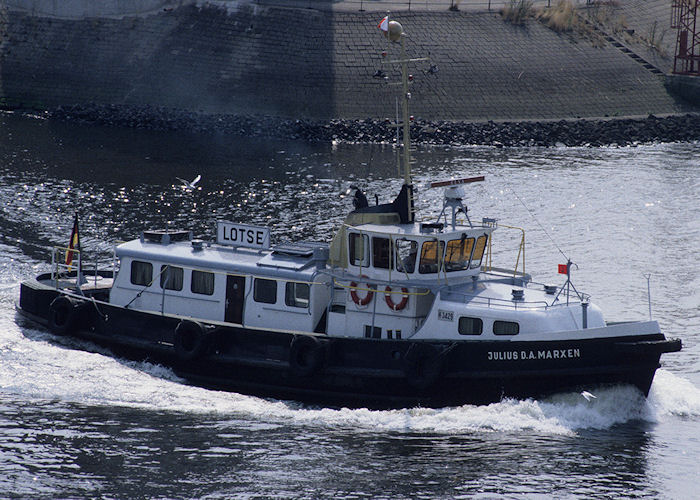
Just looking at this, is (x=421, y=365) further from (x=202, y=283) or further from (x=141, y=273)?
(x=141, y=273)

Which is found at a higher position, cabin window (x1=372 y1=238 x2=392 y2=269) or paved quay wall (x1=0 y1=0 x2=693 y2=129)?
paved quay wall (x1=0 y1=0 x2=693 y2=129)

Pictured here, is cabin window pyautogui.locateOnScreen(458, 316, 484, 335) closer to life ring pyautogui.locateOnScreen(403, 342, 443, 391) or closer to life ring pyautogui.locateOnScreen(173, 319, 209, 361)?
life ring pyautogui.locateOnScreen(403, 342, 443, 391)

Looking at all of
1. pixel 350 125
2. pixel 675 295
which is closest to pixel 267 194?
pixel 350 125

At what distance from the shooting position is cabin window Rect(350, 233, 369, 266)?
24498 mm

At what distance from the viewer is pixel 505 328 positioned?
920 inches

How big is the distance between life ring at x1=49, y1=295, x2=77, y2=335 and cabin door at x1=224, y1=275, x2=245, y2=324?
4.60 meters

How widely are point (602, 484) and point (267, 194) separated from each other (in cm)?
2787

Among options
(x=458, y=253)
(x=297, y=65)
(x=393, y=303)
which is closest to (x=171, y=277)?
(x=393, y=303)

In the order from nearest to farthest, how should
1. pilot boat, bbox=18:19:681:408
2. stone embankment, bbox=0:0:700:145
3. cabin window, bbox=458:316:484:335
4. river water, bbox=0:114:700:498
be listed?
river water, bbox=0:114:700:498 → pilot boat, bbox=18:19:681:408 → cabin window, bbox=458:316:484:335 → stone embankment, bbox=0:0:700:145

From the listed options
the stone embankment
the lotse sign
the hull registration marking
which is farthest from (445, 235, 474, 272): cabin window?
the stone embankment

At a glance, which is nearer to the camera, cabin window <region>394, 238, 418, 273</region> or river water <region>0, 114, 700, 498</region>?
river water <region>0, 114, 700, 498</region>

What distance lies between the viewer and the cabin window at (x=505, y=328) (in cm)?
2325

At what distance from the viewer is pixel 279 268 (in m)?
25.6

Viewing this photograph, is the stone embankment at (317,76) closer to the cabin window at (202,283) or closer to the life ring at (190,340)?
the cabin window at (202,283)
